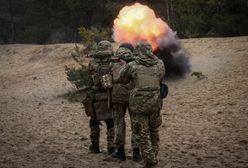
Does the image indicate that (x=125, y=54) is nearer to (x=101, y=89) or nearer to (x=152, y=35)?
(x=101, y=89)

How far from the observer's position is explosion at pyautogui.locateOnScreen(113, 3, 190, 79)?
16328 mm

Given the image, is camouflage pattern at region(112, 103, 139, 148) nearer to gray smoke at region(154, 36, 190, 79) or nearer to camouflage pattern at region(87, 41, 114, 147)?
camouflage pattern at region(87, 41, 114, 147)

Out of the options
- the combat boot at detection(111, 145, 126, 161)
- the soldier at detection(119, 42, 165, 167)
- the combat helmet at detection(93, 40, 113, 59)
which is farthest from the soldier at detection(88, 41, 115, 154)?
the soldier at detection(119, 42, 165, 167)

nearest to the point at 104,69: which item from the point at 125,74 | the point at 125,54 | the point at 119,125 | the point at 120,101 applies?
the point at 125,54

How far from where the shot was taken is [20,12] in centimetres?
4212

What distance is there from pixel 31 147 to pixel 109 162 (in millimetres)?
2211

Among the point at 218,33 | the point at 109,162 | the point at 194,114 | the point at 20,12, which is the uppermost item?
the point at 20,12

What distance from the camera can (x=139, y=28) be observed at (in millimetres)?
16359

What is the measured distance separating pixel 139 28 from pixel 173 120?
5.47m

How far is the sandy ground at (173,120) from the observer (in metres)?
8.31

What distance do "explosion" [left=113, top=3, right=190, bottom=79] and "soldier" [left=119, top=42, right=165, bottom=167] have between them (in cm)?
875

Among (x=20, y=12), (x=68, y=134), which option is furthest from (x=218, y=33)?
(x=20, y=12)

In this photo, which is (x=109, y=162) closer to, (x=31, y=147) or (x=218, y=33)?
(x=31, y=147)

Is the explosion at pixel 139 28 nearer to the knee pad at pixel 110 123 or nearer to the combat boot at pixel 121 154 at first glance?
the knee pad at pixel 110 123
